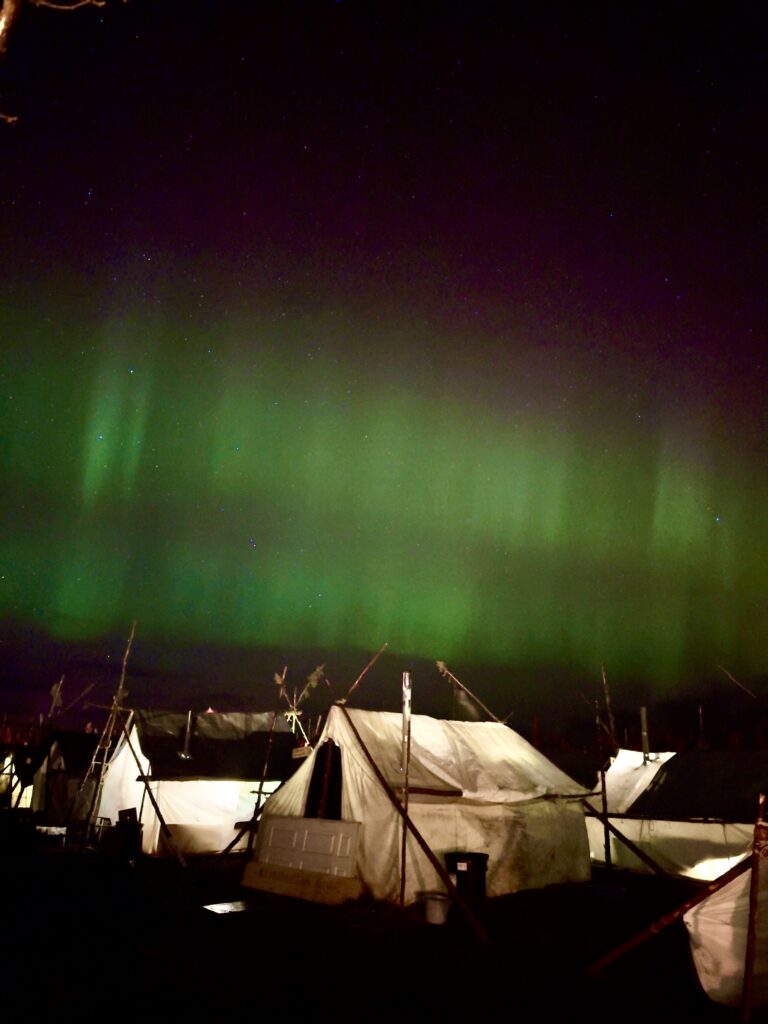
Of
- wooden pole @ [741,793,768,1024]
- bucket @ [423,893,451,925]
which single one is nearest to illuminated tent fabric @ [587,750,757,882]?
bucket @ [423,893,451,925]

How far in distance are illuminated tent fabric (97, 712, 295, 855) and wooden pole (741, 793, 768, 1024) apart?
14.2m

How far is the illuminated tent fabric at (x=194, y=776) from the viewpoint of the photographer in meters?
20.9

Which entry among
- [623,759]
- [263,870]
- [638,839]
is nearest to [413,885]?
[263,870]

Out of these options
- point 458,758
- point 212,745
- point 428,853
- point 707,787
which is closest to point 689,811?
point 707,787

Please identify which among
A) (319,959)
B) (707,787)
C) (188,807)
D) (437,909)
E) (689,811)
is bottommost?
(188,807)

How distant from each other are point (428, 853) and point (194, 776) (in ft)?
46.5

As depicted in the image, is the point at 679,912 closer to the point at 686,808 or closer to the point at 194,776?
the point at 686,808

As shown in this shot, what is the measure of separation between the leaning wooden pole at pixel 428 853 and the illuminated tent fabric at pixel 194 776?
20.5ft

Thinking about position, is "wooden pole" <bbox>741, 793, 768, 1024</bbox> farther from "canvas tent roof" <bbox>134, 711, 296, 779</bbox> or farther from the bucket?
"canvas tent roof" <bbox>134, 711, 296, 779</bbox>

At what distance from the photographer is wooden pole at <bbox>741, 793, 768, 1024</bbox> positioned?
21.1ft

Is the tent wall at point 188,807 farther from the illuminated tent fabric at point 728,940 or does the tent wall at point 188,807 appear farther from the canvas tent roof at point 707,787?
the illuminated tent fabric at point 728,940

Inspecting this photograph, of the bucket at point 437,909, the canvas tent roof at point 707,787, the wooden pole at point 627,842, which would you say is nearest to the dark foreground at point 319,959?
the bucket at point 437,909

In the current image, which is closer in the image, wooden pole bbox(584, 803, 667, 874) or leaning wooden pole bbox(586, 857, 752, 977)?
leaning wooden pole bbox(586, 857, 752, 977)

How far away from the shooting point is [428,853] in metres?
10.2
